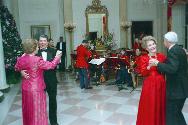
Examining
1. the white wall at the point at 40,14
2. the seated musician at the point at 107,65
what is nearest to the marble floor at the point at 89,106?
the seated musician at the point at 107,65

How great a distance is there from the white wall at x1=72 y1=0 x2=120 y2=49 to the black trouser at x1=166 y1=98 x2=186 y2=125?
949cm

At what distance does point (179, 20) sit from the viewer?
13.5 meters

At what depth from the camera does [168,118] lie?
453 cm

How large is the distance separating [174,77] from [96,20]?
9.68 meters

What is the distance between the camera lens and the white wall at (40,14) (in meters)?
13.6

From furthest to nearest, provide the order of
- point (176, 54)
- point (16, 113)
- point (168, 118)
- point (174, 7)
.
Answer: point (174, 7) → point (16, 113) → point (168, 118) → point (176, 54)

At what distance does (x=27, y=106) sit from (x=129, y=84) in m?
5.16

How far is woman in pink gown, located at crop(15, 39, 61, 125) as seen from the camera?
180 inches

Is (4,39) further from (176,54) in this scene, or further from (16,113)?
(176,54)

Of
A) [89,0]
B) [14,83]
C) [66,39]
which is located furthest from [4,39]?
[89,0]

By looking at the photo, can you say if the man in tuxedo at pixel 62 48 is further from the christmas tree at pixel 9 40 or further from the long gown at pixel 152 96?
the long gown at pixel 152 96

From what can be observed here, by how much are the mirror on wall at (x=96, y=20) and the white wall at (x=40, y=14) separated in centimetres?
128

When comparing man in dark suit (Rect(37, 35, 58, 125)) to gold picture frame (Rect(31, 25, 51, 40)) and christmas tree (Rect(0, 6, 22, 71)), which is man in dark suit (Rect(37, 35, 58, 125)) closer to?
christmas tree (Rect(0, 6, 22, 71))

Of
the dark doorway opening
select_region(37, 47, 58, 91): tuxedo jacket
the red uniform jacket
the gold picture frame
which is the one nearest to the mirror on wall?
the dark doorway opening
